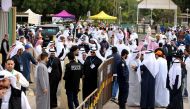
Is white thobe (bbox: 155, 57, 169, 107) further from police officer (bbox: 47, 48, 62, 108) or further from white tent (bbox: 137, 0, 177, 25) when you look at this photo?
white tent (bbox: 137, 0, 177, 25)

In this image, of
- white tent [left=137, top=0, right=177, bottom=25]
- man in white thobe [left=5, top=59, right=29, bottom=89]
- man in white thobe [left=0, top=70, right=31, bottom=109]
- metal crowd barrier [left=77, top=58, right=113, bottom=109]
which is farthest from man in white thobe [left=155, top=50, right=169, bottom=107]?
white tent [left=137, top=0, right=177, bottom=25]

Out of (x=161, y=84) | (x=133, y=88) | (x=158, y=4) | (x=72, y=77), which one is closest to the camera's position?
(x=72, y=77)

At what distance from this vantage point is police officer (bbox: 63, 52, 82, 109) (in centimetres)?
1333

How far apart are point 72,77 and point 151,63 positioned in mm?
2449

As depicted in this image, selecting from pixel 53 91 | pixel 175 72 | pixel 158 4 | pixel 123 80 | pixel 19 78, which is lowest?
pixel 53 91

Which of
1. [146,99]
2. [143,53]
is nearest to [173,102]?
[146,99]

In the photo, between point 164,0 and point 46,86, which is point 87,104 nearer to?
point 46,86

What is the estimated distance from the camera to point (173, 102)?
13664 millimetres

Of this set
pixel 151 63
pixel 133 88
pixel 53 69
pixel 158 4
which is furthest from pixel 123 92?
pixel 158 4

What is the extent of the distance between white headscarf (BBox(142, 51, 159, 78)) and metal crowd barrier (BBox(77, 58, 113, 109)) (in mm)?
1126

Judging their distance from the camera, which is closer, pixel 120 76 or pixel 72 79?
pixel 72 79

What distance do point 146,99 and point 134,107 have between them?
1.19 m

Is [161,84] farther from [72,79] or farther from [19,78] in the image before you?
[19,78]

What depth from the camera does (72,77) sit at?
1345 centimetres
